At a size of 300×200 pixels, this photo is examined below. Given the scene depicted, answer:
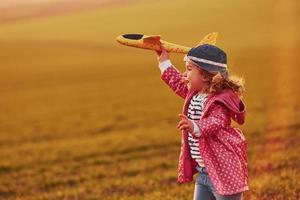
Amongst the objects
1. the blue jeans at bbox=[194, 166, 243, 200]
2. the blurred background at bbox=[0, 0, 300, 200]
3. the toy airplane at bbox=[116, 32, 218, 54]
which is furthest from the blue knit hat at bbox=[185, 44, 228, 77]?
the blurred background at bbox=[0, 0, 300, 200]

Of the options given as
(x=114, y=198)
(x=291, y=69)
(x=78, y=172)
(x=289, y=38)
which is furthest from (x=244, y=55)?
(x=114, y=198)

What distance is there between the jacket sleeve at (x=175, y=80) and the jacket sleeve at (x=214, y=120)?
724 millimetres

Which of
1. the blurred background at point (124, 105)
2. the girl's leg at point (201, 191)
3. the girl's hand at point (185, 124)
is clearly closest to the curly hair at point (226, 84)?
the girl's hand at point (185, 124)

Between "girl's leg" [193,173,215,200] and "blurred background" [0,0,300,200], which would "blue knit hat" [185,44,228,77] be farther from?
"blurred background" [0,0,300,200]

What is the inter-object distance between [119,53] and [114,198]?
56.4m

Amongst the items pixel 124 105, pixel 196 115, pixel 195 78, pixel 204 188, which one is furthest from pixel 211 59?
pixel 124 105

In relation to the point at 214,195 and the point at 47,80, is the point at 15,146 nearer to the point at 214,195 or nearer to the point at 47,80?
the point at 214,195

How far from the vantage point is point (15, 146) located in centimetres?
1984

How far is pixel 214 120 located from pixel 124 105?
78.0 feet

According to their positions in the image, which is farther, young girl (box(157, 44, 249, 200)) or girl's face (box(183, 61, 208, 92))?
girl's face (box(183, 61, 208, 92))

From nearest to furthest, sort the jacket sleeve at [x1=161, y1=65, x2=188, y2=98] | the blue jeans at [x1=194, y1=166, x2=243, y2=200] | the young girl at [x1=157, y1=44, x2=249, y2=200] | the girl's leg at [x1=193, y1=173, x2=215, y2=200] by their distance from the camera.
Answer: the young girl at [x1=157, y1=44, x2=249, y2=200], the blue jeans at [x1=194, y1=166, x2=243, y2=200], the girl's leg at [x1=193, y1=173, x2=215, y2=200], the jacket sleeve at [x1=161, y1=65, x2=188, y2=98]

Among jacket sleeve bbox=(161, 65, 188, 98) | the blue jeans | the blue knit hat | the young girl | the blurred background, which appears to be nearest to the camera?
the young girl

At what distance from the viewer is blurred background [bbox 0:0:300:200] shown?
12305 mm

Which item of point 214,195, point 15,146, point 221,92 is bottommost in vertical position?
point 15,146
